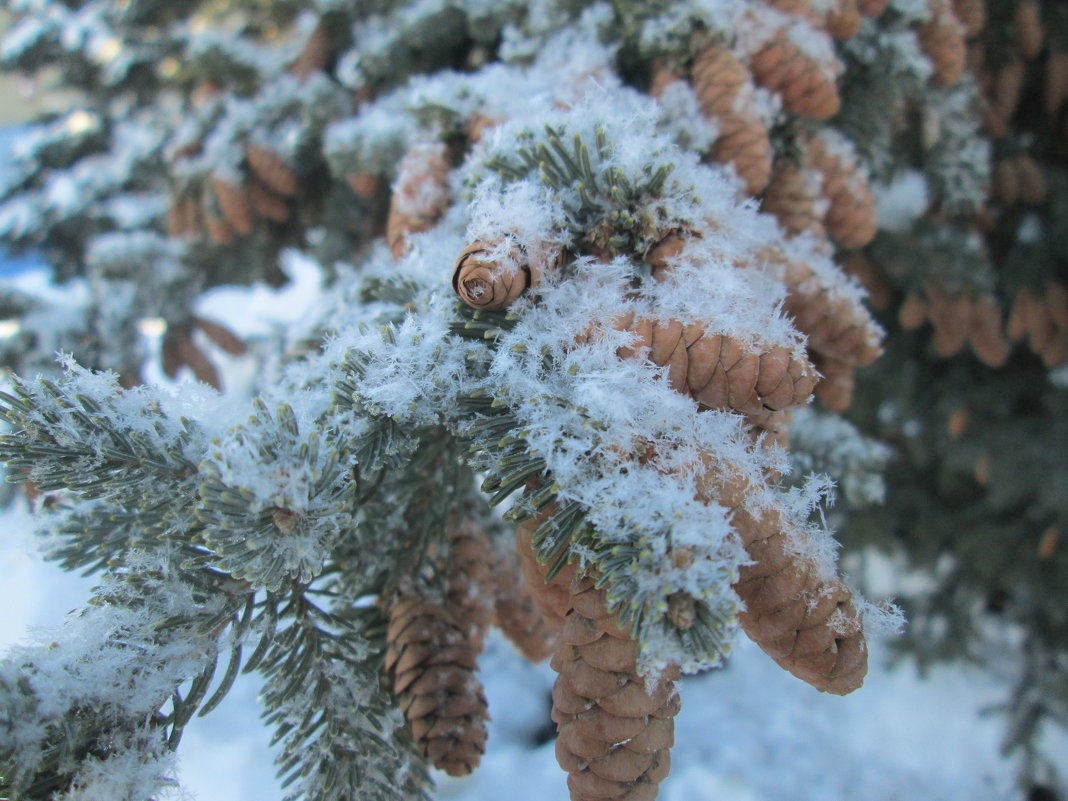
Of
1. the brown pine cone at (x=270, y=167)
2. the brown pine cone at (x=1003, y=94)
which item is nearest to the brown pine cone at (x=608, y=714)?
the brown pine cone at (x=270, y=167)

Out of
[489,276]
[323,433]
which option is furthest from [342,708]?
[489,276]

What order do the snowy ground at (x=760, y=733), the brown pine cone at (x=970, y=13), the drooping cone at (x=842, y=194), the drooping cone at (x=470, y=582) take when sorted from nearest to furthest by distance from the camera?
the drooping cone at (x=470, y=582), the drooping cone at (x=842, y=194), the brown pine cone at (x=970, y=13), the snowy ground at (x=760, y=733)

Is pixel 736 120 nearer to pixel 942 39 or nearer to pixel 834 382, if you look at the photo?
pixel 834 382

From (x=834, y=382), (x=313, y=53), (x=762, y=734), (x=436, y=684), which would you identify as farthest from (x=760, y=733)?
(x=313, y=53)

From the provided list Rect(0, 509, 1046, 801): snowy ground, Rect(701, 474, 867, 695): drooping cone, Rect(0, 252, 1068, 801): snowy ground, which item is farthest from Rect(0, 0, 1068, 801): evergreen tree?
Rect(0, 509, 1046, 801): snowy ground

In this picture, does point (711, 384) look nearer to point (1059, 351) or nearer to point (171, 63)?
point (1059, 351)

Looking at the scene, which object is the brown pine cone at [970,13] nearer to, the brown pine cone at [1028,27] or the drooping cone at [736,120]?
the brown pine cone at [1028,27]
